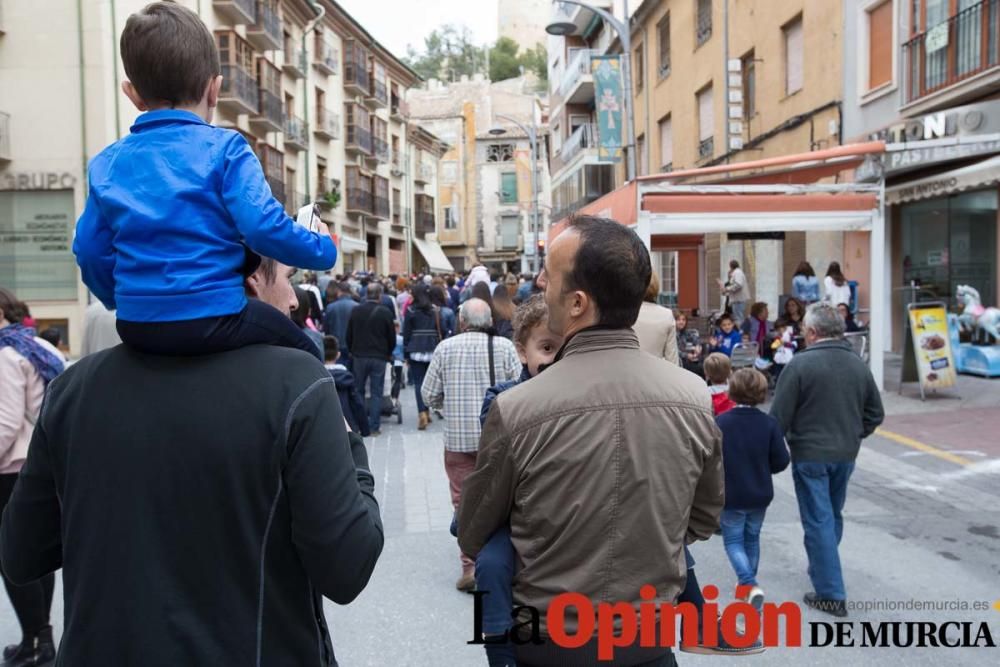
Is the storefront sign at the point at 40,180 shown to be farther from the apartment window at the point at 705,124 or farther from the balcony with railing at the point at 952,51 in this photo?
the balcony with railing at the point at 952,51

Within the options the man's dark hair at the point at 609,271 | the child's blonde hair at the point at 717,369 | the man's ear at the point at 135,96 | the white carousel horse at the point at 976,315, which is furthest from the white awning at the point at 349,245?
the man's ear at the point at 135,96

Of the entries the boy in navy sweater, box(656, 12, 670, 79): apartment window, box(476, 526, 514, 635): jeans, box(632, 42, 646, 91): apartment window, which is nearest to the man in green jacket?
the boy in navy sweater

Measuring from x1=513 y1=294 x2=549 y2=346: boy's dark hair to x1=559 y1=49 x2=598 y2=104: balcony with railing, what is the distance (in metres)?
30.2

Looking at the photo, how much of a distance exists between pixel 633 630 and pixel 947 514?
549cm

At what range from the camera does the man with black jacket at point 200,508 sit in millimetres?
1569

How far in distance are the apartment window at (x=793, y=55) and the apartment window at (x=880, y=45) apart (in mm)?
2617

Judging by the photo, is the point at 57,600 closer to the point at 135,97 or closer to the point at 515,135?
the point at 135,97

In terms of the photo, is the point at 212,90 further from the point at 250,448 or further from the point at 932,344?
the point at 932,344

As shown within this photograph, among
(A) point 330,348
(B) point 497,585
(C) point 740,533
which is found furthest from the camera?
(A) point 330,348

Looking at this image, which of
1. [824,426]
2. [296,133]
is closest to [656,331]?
[824,426]

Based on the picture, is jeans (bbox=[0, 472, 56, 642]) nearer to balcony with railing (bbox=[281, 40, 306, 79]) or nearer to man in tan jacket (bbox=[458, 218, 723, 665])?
man in tan jacket (bbox=[458, 218, 723, 665])

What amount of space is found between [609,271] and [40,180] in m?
22.8

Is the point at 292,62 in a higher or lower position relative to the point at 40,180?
higher

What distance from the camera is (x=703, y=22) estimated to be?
2361cm
